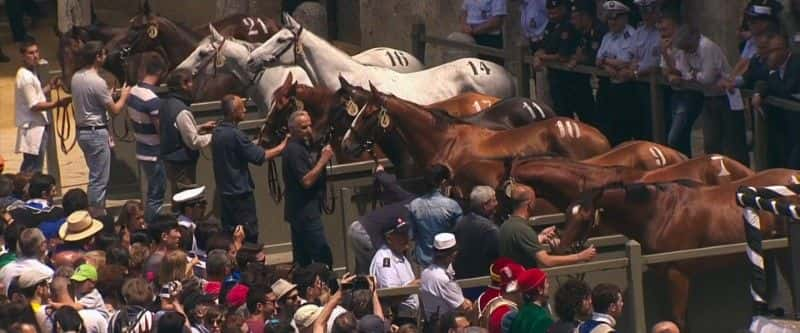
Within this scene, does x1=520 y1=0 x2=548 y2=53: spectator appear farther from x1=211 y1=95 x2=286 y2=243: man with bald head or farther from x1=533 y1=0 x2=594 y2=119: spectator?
x1=211 y1=95 x2=286 y2=243: man with bald head

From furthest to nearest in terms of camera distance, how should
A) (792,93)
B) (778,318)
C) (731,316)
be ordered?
(792,93)
(731,316)
(778,318)

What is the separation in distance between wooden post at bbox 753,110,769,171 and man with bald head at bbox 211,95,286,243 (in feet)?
12.8

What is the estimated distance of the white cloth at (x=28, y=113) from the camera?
23.7 metres

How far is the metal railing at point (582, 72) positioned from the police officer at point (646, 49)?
0.09 m

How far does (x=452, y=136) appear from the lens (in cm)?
2223

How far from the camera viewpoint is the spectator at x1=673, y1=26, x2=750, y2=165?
75.1 ft

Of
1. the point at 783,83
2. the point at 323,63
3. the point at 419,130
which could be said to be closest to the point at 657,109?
the point at 783,83

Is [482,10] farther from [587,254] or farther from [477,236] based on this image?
[587,254]

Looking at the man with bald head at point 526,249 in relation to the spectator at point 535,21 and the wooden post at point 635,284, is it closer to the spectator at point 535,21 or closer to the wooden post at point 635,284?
the wooden post at point 635,284

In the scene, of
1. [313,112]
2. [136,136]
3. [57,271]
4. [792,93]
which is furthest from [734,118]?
[57,271]

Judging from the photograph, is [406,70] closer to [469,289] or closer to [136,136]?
[136,136]

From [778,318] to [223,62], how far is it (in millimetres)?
8290

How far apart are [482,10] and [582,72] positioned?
2.52 metres

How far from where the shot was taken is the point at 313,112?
23.0 metres
